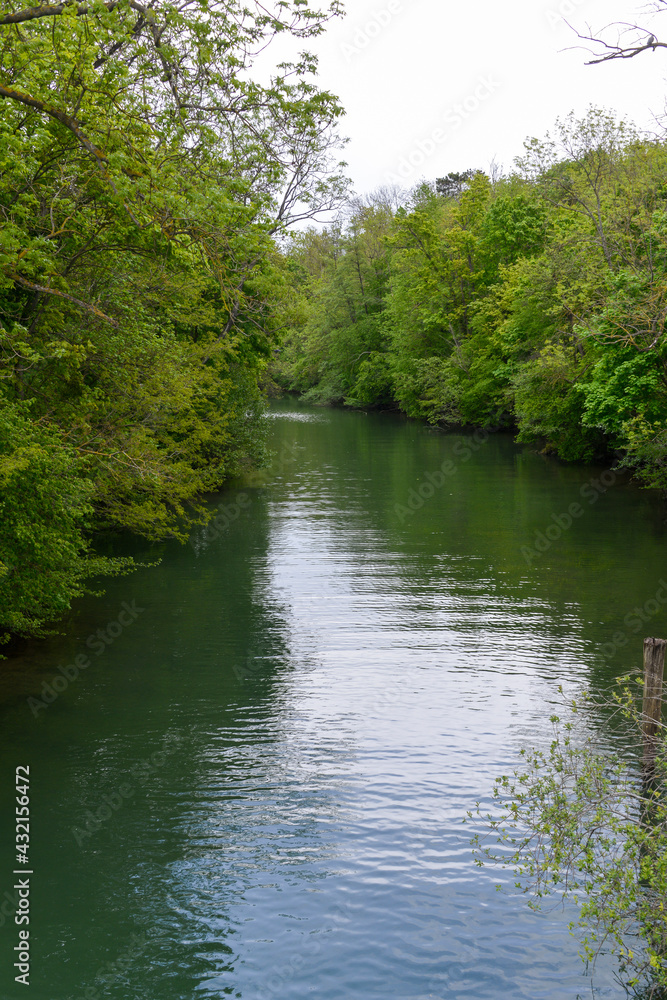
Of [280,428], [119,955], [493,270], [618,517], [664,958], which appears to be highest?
[493,270]

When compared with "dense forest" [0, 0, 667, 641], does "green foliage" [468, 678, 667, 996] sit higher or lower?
lower

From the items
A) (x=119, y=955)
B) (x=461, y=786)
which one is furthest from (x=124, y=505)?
(x=119, y=955)

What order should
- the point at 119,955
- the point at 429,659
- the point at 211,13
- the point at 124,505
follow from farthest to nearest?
the point at 124,505
the point at 429,659
the point at 211,13
the point at 119,955

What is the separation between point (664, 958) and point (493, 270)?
49.7 meters

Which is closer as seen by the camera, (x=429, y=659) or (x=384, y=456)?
(x=429, y=659)

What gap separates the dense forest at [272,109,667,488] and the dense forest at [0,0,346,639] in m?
5.85

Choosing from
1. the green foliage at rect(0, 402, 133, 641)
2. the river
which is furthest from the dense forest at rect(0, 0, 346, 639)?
the river

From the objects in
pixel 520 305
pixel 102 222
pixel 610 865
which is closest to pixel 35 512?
pixel 102 222

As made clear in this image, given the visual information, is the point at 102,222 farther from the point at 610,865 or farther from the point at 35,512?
the point at 610,865

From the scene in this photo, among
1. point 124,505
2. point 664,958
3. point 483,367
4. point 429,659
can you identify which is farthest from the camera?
point 483,367

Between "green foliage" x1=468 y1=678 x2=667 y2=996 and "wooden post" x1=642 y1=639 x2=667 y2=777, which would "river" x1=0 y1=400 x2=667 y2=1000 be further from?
"wooden post" x1=642 y1=639 x2=667 y2=777

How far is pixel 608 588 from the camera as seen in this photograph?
1759cm

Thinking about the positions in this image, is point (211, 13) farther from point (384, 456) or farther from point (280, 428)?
point (280, 428)

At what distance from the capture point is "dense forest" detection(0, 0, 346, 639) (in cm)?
888
